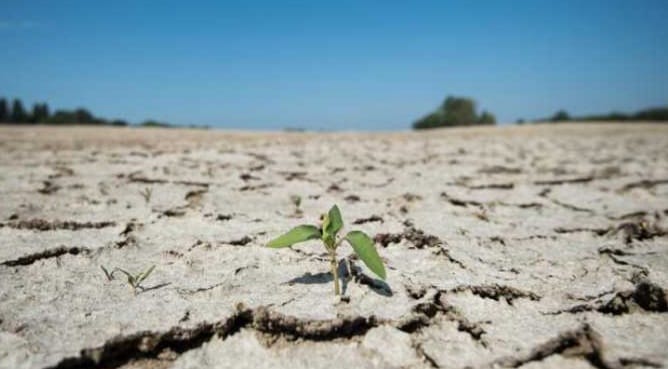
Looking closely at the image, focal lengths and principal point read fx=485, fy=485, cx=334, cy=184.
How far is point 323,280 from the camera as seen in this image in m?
1.27

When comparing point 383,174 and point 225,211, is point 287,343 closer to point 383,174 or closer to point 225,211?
point 225,211

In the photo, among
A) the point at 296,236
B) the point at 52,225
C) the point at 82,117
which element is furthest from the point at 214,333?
the point at 82,117

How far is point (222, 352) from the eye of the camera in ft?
3.12

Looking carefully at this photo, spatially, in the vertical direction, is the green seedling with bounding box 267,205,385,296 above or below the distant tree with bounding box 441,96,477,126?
below

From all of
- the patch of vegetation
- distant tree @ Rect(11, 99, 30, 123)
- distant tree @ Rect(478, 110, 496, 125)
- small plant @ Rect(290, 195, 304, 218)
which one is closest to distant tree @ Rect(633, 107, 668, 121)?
the patch of vegetation

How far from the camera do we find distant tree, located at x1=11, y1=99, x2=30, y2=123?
16594mm

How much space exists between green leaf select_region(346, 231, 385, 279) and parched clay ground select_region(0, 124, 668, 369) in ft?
0.41

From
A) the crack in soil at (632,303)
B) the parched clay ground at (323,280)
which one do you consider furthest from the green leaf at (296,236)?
the crack in soil at (632,303)

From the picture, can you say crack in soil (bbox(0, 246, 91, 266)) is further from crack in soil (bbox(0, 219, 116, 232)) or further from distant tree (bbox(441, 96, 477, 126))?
distant tree (bbox(441, 96, 477, 126))

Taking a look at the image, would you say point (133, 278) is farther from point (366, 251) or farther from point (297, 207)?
point (297, 207)

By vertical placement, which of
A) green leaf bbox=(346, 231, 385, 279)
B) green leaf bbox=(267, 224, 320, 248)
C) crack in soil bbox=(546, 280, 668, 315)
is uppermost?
green leaf bbox=(267, 224, 320, 248)

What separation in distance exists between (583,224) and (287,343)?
60.7 inches

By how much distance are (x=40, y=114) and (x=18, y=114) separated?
809mm

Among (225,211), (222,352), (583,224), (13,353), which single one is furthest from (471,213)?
(13,353)
